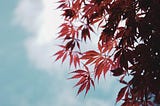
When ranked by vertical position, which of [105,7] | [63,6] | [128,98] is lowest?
[128,98]

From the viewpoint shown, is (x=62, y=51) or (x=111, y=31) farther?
(x=62, y=51)

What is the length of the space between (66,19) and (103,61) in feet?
2.23

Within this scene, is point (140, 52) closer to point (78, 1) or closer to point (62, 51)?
point (78, 1)

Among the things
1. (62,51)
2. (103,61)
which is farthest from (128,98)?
(62,51)

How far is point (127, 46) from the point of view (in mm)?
2275

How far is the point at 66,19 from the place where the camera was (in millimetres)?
3129

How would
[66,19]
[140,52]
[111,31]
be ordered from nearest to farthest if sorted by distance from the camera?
[140,52]
[111,31]
[66,19]

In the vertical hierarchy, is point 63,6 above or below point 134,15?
above

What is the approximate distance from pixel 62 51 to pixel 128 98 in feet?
3.00

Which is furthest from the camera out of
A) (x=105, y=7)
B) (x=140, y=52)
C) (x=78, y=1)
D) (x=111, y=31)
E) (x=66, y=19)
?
(x=66, y=19)

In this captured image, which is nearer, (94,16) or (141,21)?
(141,21)

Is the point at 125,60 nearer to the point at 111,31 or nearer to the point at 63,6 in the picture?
the point at 111,31

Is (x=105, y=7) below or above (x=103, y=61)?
above

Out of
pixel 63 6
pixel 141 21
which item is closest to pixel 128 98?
pixel 141 21
